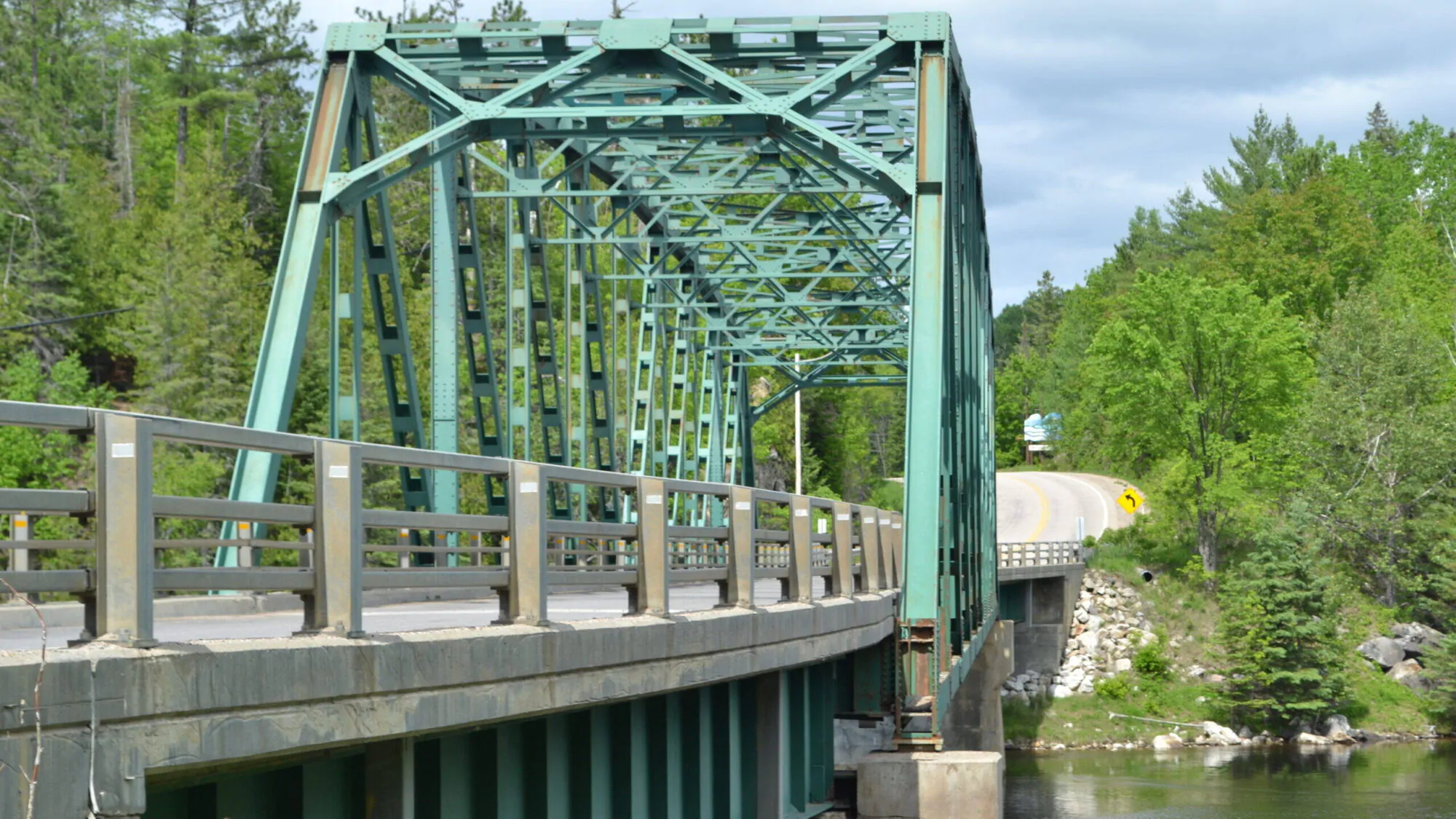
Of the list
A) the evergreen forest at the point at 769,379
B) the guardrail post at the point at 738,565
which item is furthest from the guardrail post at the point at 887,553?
the evergreen forest at the point at 769,379

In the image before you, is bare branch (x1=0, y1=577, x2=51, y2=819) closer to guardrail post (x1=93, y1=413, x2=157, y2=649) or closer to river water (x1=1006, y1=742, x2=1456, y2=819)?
guardrail post (x1=93, y1=413, x2=157, y2=649)

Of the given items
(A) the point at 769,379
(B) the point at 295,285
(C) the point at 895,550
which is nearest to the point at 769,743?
(B) the point at 295,285

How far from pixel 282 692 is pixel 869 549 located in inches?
476

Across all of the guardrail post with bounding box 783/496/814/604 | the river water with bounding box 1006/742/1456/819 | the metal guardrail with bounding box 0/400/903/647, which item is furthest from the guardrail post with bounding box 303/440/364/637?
the river water with bounding box 1006/742/1456/819

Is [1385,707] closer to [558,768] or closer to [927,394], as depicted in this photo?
[927,394]

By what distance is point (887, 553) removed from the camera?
20.2 m

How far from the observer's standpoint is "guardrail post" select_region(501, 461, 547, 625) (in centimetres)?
916

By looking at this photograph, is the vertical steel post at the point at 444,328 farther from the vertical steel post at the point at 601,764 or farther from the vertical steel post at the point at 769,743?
the vertical steel post at the point at 601,764

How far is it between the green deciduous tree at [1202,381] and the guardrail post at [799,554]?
53741mm

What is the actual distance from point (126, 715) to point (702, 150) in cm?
2380

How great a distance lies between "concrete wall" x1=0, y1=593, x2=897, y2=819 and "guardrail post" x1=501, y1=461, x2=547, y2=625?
0.44 feet

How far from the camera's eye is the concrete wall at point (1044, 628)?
60344 mm

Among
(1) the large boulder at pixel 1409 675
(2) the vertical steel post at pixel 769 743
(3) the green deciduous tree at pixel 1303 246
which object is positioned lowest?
(1) the large boulder at pixel 1409 675

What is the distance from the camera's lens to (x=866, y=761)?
1528cm
